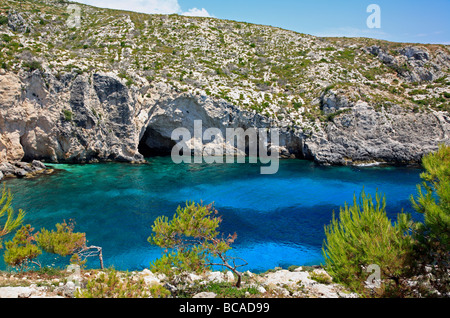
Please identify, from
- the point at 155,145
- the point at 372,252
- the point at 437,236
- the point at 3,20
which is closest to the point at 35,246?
the point at 372,252

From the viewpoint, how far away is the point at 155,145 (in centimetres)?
4744

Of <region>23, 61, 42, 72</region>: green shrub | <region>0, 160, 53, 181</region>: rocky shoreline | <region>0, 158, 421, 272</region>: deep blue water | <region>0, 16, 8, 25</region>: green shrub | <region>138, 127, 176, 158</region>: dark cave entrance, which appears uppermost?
<region>0, 16, 8, 25</region>: green shrub

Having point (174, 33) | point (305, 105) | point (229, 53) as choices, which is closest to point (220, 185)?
point (305, 105)

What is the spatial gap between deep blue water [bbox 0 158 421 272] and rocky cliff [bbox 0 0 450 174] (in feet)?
16.0

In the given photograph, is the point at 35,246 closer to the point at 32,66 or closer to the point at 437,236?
the point at 437,236

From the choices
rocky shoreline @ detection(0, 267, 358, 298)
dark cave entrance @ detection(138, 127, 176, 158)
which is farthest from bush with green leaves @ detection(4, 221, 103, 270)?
dark cave entrance @ detection(138, 127, 176, 158)

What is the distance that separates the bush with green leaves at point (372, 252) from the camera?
741 cm

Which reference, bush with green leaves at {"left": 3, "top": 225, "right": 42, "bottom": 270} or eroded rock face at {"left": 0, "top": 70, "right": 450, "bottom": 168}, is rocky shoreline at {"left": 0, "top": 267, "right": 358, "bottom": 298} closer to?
bush with green leaves at {"left": 3, "top": 225, "right": 42, "bottom": 270}

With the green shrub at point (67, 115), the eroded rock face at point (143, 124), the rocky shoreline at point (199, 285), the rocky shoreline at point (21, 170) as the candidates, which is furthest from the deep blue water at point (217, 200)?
the green shrub at point (67, 115)

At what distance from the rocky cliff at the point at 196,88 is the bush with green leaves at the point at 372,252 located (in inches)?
1348

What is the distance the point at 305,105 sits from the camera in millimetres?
46406

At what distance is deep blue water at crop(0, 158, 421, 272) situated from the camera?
16.6m

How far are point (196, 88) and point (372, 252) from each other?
3951cm
